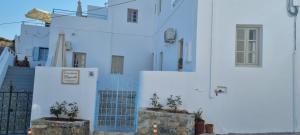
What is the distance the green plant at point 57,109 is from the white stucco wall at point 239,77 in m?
2.74

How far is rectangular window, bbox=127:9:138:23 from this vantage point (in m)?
21.0

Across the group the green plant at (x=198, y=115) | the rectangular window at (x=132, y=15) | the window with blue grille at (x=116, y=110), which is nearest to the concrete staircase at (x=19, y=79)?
the window with blue grille at (x=116, y=110)

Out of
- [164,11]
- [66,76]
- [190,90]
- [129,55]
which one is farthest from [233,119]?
[129,55]

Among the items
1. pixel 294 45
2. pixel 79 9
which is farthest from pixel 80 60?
pixel 294 45

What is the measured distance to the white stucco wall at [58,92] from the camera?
33.3 ft

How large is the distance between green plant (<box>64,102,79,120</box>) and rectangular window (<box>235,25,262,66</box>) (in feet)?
19.0

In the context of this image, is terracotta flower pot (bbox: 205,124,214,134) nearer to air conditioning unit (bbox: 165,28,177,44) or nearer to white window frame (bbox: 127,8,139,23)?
air conditioning unit (bbox: 165,28,177,44)

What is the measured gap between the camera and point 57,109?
9773mm

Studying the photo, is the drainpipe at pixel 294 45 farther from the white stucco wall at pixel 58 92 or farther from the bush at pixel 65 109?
the bush at pixel 65 109

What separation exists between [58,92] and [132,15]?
12004mm

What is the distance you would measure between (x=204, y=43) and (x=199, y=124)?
2.78 metres

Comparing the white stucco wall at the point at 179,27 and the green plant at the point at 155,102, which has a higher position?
the white stucco wall at the point at 179,27

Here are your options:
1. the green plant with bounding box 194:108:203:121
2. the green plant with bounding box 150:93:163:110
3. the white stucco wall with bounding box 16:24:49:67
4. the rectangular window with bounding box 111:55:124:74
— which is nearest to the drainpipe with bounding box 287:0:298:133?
the green plant with bounding box 194:108:203:121

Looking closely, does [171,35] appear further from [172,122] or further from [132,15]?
[132,15]
